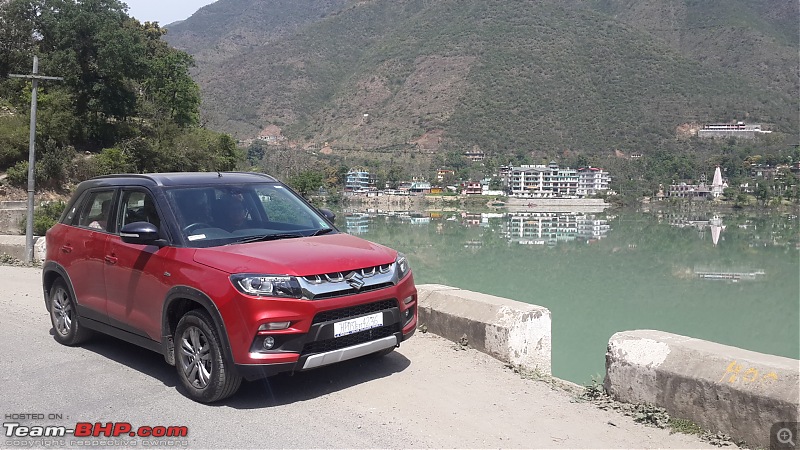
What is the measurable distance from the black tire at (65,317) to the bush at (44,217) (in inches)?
741

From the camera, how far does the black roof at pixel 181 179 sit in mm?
6051

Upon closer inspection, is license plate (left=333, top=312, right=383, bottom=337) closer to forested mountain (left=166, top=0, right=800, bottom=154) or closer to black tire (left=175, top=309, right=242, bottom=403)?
black tire (left=175, top=309, right=242, bottom=403)

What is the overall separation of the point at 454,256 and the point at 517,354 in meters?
35.7

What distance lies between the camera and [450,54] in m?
173

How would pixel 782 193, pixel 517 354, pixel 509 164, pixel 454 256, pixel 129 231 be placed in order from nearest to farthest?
pixel 129 231
pixel 517 354
pixel 454 256
pixel 782 193
pixel 509 164

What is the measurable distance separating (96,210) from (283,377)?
8.15 ft

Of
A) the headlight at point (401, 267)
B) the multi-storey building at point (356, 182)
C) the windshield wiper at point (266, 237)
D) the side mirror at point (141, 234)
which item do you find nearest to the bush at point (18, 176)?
the side mirror at point (141, 234)

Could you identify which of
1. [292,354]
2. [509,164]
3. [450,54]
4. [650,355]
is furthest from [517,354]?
[450,54]

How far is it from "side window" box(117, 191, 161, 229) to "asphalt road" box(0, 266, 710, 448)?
134 cm

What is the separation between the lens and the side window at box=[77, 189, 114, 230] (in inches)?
254

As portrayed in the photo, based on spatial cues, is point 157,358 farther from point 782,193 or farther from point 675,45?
point 675,45

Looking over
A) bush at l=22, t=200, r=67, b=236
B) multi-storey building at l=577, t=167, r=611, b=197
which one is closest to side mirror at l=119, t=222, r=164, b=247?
bush at l=22, t=200, r=67, b=236

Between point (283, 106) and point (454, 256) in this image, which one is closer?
point (454, 256)

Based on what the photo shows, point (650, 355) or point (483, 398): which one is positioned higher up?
point (650, 355)
